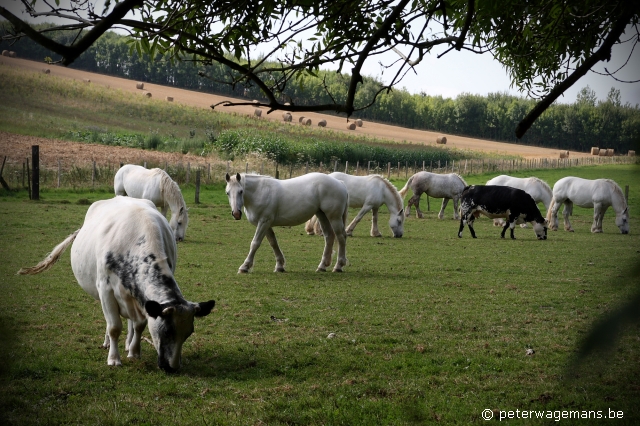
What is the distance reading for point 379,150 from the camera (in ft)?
166

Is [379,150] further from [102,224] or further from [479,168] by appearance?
[102,224]

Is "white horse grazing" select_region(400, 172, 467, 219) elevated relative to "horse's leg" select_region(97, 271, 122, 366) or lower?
elevated

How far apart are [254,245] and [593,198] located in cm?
1536

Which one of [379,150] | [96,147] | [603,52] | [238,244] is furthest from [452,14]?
[379,150]

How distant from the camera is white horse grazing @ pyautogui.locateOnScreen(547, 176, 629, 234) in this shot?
73.4 ft

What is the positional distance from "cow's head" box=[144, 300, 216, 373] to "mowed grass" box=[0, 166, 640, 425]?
17cm

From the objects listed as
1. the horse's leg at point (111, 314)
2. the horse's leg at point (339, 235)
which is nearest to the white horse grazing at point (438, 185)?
the horse's leg at point (339, 235)

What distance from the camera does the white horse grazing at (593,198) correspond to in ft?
73.4

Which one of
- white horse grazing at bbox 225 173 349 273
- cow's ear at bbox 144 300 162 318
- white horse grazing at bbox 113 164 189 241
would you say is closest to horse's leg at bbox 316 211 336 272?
white horse grazing at bbox 225 173 349 273

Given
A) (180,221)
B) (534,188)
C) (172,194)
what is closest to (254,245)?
(180,221)

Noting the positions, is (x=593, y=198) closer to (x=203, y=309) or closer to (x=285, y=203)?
(x=285, y=203)

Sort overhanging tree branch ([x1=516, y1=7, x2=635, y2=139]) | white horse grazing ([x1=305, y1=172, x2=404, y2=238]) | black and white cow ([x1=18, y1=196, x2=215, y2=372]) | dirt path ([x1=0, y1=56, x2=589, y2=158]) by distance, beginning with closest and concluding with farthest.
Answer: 1. overhanging tree branch ([x1=516, y1=7, x2=635, y2=139])
2. black and white cow ([x1=18, y1=196, x2=215, y2=372])
3. white horse grazing ([x1=305, y1=172, x2=404, y2=238])
4. dirt path ([x1=0, y1=56, x2=589, y2=158])

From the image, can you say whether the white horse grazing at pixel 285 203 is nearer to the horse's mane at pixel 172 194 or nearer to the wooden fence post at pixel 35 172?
the horse's mane at pixel 172 194

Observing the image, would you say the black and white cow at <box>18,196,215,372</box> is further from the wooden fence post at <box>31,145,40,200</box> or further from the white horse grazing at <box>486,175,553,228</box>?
the white horse grazing at <box>486,175,553,228</box>
